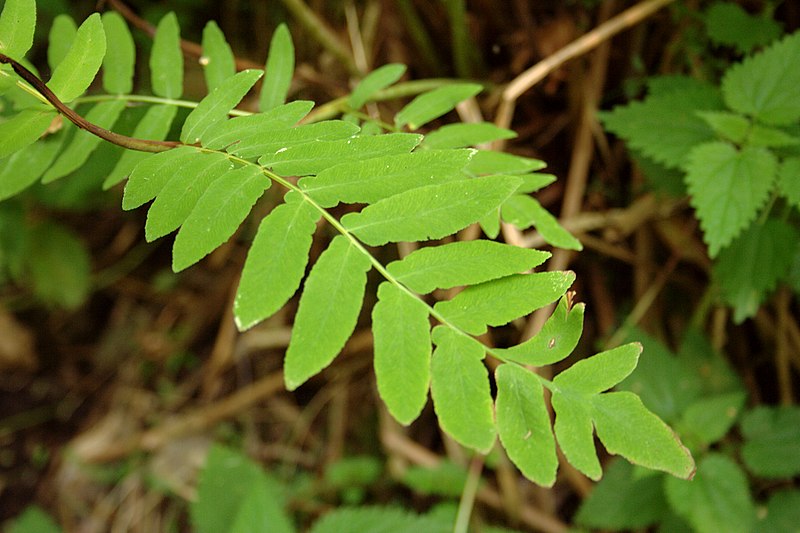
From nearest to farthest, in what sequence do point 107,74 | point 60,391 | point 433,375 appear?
1. point 433,375
2. point 107,74
3. point 60,391

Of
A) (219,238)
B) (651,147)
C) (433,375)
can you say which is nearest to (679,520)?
(651,147)

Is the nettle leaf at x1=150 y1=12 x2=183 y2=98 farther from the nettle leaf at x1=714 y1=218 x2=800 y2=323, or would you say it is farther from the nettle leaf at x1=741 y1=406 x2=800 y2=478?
the nettle leaf at x1=741 y1=406 x2=800 y2=478

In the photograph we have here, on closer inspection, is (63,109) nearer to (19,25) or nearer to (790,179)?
(19,25)

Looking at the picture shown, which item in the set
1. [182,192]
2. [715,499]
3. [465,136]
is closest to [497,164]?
[465,136]

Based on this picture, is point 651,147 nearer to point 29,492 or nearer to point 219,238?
point 219,238

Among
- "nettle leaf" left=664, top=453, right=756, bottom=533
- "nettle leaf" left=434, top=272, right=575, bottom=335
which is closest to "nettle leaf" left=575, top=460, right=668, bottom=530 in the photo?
"nettle leaf" left=664, top=453, right=756, bottom=533

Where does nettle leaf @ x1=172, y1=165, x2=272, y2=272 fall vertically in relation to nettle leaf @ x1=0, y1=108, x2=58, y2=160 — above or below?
below

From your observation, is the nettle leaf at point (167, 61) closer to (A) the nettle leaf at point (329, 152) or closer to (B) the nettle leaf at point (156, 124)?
(B) the nettle leaf at point (156, 124)
